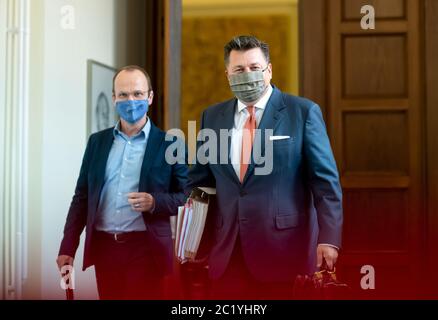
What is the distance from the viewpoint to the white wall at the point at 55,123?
284 centimetres

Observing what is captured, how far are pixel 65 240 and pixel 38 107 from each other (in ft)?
2.94

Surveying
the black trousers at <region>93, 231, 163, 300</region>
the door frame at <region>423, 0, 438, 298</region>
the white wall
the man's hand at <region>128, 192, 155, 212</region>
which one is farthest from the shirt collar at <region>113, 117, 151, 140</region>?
the door frame at <region>423, 0, 438, 298</region>

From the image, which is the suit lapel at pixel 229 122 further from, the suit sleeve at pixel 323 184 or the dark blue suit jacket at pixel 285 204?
the suit sleeve at pixel 323 184

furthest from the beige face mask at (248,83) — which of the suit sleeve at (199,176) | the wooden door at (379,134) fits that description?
the wooden door at (379,134)

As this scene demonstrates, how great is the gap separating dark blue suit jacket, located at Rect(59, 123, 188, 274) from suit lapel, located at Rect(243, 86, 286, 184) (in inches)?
15.1

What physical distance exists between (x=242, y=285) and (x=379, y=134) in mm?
1979

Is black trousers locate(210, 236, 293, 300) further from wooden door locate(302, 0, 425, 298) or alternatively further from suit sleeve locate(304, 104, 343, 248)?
wooden door locate(302, 0, 425, 298)

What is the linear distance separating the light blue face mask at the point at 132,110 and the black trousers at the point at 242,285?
68cm

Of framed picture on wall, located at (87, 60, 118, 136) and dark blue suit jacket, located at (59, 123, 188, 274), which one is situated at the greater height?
framed picture on wall, located at (87, 60, 118, 136)

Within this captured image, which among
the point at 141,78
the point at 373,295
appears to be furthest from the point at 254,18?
the point at 141,78

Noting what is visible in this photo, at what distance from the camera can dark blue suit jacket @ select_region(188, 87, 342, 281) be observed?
1857 mm

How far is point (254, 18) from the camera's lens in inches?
253

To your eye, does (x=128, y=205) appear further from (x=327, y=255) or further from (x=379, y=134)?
(x=379, y=134)

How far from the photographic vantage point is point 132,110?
2.26 metres
